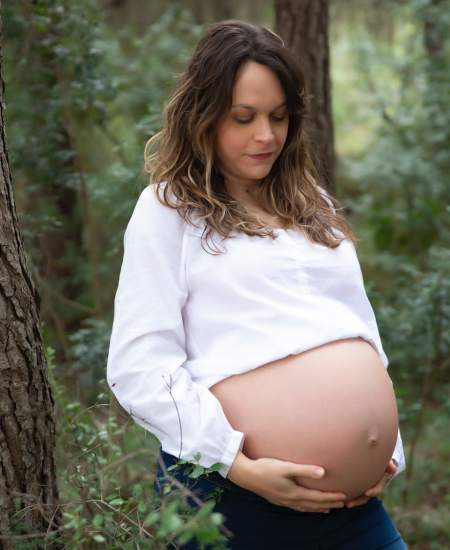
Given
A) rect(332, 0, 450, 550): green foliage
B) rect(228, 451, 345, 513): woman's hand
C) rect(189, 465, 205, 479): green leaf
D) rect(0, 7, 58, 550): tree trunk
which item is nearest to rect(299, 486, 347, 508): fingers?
rect(228, 451, 345, 513): woman's hand

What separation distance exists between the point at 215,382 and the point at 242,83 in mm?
825

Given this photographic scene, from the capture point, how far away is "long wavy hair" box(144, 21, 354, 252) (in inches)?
54.4

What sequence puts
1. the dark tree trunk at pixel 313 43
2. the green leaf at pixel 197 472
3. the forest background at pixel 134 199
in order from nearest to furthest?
1. the green leaf at pixel 197 472
2. the forest background at pixel 134 199
3. the dark tree trunk at pixel 313 43

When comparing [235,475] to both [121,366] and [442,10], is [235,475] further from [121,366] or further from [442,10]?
[442,10]

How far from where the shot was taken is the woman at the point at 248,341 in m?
1.24

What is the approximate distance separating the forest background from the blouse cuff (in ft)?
0.65

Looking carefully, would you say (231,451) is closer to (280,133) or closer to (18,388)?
(18,388)

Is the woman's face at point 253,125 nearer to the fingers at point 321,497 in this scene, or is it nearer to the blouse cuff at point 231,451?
the blouse cuff at point 231,451

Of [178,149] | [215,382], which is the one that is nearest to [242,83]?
[178,149]

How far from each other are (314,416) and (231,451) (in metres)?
0.24

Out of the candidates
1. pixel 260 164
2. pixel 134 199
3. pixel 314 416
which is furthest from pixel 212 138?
pixel 134 199

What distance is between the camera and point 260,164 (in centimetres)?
148

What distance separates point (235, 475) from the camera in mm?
1222

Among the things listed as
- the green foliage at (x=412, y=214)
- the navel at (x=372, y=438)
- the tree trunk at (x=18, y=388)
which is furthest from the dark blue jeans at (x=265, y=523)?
the green foliage at (x=412, y=214)
